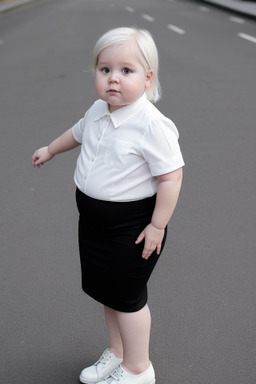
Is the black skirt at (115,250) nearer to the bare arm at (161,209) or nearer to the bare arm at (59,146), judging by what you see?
the bare arm at (161,209)

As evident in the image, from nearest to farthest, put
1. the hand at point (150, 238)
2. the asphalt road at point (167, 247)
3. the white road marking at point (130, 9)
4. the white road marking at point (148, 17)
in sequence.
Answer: the hand at point (150, 238) < the asphalt road at point (167, 247) < the white road marking at point (148, 17) < the white road marking at point (130, 9)

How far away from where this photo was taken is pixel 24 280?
11.8ft

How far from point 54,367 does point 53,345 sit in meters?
0.16

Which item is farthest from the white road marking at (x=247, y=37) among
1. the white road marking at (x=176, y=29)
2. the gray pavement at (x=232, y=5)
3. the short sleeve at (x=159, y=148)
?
the short sleeve at (x=159, y=148)

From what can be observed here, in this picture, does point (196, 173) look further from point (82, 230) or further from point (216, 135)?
point (82, 230)

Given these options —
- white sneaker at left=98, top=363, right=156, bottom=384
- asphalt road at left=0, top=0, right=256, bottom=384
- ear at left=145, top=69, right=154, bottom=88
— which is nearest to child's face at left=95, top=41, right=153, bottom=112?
ear at left=145, top=69, right=154, bottom=88

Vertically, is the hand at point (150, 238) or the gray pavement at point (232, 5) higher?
the hand at point (150, 238)

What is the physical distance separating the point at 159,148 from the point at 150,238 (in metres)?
0.32

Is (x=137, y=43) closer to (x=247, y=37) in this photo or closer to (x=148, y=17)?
(x=247, y=37)

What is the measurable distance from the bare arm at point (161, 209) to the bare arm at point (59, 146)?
514 mm

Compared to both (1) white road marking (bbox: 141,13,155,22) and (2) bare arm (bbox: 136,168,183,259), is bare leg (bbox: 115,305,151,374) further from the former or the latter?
(1) white road marking (bbox: 141,13,155,22)

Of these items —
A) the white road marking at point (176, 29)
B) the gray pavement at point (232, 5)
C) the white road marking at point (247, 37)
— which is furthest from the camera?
the gray pavement at point (232, 5)

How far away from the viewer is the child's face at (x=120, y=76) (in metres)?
2.22

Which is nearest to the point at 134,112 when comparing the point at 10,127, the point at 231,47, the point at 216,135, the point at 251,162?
the point at 251,162
